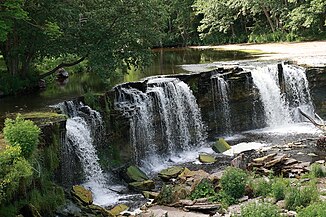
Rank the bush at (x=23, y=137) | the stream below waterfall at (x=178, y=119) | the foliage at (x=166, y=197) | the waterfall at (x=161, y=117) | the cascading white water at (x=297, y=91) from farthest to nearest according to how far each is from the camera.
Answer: the cascading white water at (x=297, y=91) < the waterfall at (x=161, y=117) < the stream below waterfall at (x=178, y=119) < the foliage at (x=166, y=197) < the bush at (x=23, y=137)

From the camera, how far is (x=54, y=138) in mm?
13195

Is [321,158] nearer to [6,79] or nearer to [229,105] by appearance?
[229,105]

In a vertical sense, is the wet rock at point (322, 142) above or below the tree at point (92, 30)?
below

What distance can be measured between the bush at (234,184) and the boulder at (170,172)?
3319 millimetres

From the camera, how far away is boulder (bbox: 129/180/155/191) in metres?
14.5

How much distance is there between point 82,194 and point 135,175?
252 cm

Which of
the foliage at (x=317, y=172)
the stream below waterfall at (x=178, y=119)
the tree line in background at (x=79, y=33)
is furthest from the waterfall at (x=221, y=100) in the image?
the foliage at (x=317, y=172)

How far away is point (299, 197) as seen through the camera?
427 inches

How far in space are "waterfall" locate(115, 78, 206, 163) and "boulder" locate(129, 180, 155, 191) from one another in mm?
2779

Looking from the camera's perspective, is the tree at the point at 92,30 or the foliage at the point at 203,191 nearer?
the foliage at the point at 203,191

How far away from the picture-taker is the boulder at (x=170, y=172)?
605 inches

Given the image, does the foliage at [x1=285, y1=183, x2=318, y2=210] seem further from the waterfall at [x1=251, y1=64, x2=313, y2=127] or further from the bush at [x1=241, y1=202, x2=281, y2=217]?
the waterfall at [x1=251, y1=64, x2=313, y2=127]

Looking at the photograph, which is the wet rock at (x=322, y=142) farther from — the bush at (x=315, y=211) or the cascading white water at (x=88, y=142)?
the bush at (x=315, y=211)

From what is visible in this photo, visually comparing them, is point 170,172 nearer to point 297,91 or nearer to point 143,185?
point 143,185
